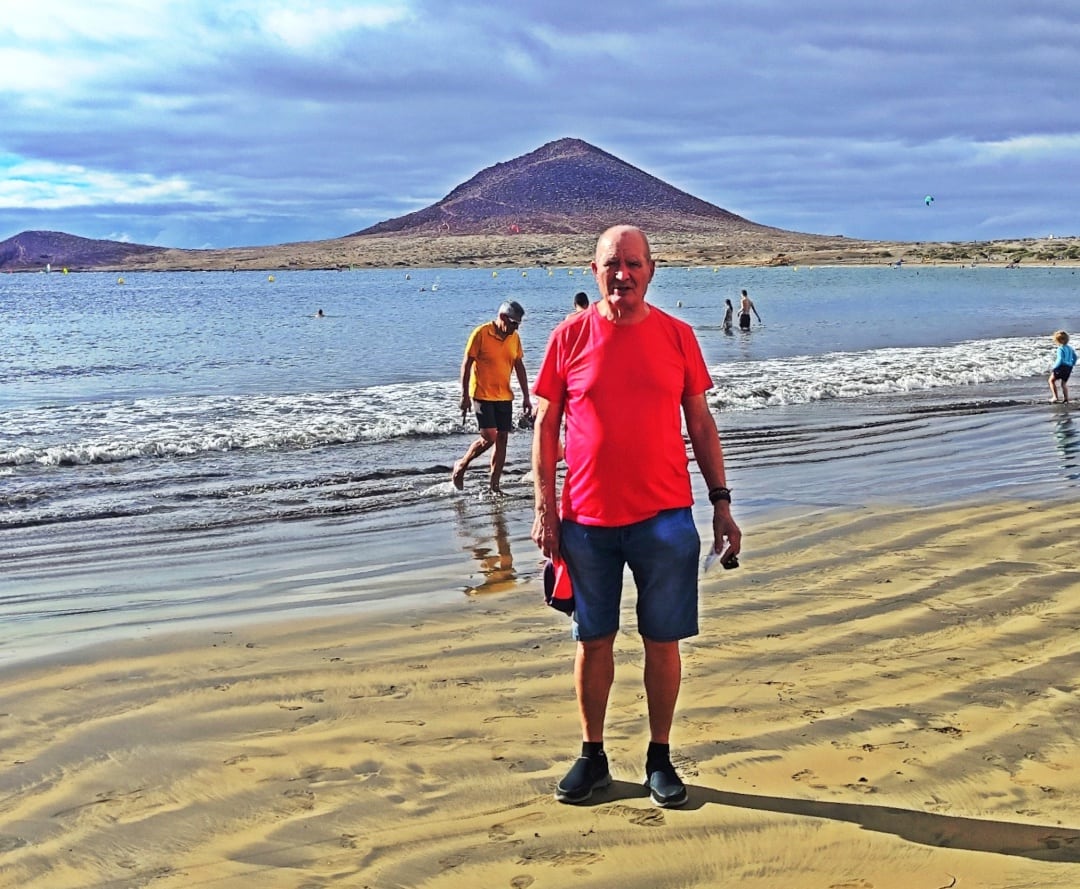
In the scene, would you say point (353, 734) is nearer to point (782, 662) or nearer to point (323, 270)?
point (782, 662)

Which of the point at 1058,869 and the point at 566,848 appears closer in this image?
the point at 1058,869

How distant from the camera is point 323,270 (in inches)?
6043

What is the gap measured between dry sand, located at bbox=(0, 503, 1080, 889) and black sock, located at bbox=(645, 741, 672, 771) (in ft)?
0.45

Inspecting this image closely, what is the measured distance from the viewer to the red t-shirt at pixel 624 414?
3752 mm

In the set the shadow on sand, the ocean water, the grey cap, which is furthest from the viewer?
the grey cap

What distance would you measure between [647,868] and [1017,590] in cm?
360

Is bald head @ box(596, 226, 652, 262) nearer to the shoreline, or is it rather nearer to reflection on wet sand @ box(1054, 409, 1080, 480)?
reflection on wet sand @ box(1054, 409, 1080, 480)

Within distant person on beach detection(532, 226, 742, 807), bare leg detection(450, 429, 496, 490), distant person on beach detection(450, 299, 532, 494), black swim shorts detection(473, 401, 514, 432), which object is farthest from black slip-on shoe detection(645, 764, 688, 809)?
bare leg detection(450, 429, 496, 490)

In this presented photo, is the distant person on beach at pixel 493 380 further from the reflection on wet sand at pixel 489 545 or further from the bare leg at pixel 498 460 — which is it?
the reflection on wet sand at pixel 489 545

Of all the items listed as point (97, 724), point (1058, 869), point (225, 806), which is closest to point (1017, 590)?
point (1058, 869)

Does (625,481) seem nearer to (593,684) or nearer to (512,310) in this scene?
(593,684)

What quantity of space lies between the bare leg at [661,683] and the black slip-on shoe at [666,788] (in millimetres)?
109

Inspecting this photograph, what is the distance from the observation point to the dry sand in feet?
11.3

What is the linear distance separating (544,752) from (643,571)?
930 millimetres
